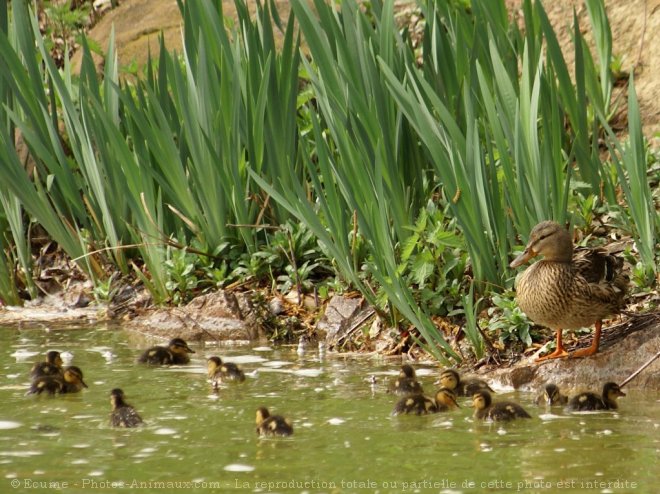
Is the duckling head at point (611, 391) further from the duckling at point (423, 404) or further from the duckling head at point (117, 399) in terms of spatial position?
the duckling head at point (117, 399)

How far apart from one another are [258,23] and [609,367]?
12.0ft

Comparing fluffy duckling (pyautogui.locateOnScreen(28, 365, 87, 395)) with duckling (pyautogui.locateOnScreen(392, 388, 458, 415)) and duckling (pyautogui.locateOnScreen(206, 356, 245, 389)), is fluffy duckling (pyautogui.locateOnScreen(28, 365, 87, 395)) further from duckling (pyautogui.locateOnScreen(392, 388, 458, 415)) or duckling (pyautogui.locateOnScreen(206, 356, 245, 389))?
duckling (pyautogui.locateOnScreen(392, 388, 458, 415))

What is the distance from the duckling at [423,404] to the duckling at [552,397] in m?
0.44

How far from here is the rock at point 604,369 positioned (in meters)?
6.09

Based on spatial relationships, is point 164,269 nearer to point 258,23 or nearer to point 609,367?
point 258,23

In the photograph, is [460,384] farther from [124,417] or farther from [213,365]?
[124,417]

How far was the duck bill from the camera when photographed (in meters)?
6.34

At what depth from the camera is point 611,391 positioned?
18.6 feet

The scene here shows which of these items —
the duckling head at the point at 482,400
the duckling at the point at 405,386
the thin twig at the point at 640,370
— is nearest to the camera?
the duckling head at the point at 482,400

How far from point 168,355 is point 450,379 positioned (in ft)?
6.17

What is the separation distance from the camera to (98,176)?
8.24 meters

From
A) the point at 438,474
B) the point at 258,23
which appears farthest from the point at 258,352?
the point at 438,474

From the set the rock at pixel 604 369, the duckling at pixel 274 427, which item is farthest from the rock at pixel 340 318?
the duckling at pixel 274 427

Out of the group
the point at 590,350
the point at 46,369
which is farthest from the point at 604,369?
the point at 46,369
